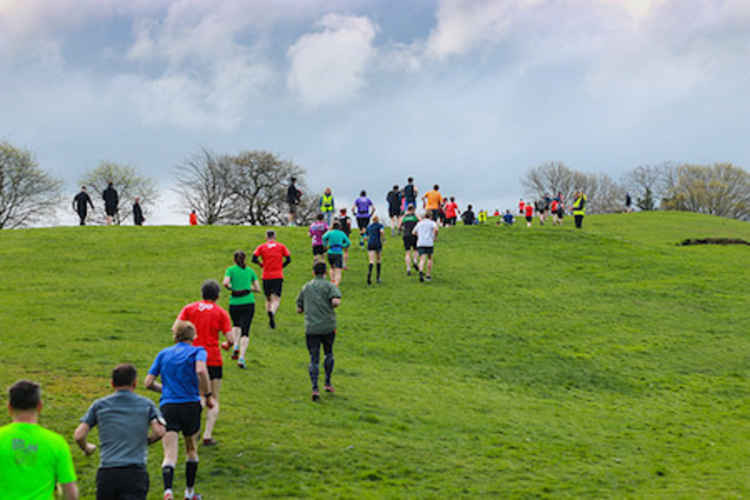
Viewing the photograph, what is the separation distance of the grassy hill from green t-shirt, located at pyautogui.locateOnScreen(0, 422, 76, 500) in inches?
128

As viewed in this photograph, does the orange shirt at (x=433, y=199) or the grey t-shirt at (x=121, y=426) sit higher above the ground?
the orange shirt at (x=433, y=199)

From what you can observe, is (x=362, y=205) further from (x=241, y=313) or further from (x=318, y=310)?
(x=318, y=310)

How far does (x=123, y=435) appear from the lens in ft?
18.7

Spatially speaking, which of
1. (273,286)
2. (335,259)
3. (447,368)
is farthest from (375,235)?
(447,368)

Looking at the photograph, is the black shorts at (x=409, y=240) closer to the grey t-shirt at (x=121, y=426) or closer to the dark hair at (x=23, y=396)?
the grey t-shirt at (x=121, y=426)

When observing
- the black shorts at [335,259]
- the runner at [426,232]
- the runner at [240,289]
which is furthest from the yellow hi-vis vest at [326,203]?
the runner at [240,289]

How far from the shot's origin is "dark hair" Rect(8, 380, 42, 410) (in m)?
4.57

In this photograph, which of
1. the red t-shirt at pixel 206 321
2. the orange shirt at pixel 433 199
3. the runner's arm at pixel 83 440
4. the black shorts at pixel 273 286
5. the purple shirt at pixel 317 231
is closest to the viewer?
the runner's arm at pixel 83 440

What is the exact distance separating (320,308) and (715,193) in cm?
10341

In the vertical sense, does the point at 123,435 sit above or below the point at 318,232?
below

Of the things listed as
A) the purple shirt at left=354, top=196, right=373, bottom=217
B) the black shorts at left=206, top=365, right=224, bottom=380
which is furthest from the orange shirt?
the black shorts at left=206, top=365, right=224, bottom=380

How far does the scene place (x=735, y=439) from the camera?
11.6 m

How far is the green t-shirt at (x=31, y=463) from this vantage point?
4.46 metres

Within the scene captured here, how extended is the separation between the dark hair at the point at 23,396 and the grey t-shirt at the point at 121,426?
1031 millimetres
